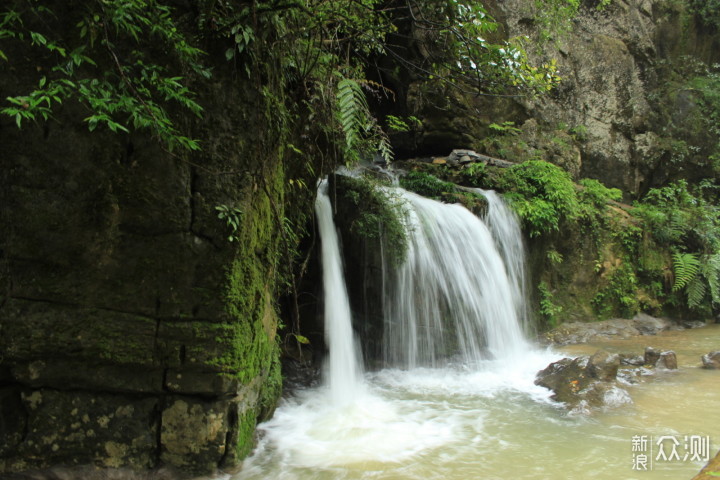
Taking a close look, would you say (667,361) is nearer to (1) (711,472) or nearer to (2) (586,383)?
(2) (586,383)

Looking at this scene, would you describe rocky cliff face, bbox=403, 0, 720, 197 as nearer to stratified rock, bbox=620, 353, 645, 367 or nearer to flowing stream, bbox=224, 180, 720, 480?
flowing stream, bbox=224, 180, 720, 480

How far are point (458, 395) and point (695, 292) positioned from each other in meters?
7.47

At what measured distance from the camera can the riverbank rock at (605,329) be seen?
8.30 metres

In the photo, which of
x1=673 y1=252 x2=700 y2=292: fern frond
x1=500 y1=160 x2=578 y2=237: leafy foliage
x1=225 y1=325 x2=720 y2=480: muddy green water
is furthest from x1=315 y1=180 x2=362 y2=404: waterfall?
x1=673 y1=252 x2=700 y2=292: fern frond

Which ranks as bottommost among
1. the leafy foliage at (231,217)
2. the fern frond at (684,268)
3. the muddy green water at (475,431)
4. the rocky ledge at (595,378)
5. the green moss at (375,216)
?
the muddy green water at (475,431)

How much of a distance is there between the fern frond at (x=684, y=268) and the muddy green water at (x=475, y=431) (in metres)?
4.48

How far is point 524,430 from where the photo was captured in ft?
13.9

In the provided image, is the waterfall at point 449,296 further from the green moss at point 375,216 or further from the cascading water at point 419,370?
the green moss at point 375,216

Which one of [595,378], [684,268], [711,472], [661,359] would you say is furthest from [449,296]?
[684,268]

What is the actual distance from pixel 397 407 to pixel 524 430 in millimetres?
1315

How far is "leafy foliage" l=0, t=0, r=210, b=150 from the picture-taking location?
2.61 metres

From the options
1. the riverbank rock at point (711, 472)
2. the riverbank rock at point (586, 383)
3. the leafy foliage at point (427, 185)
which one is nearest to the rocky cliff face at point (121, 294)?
the riverbank rock at point (711, 472)

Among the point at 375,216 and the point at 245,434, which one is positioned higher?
the point at 375,216

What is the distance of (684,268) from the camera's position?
32.2ft
